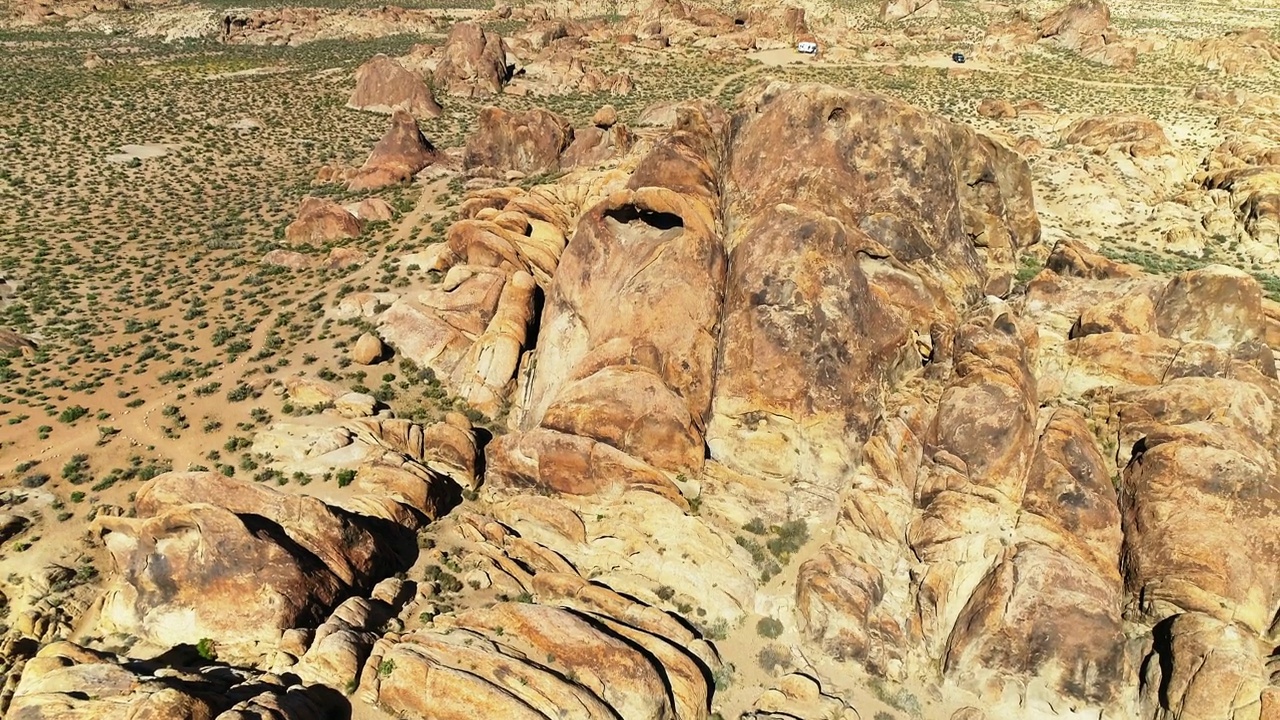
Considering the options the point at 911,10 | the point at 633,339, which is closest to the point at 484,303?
the point at 633,339

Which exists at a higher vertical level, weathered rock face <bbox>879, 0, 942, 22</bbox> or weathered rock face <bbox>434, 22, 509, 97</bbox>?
weathered rock face <bbox>879, 0, 942, 22</bbox>

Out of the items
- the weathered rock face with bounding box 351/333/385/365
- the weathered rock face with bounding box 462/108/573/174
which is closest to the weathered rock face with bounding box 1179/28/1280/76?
the weathered rock face with bounding box 462/108/573/174

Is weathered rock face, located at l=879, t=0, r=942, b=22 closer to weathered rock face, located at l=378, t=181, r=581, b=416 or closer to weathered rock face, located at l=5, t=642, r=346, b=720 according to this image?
weathered rock face, located at l=378, t=181, r=581, b=416

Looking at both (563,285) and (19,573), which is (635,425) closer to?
(563,285)

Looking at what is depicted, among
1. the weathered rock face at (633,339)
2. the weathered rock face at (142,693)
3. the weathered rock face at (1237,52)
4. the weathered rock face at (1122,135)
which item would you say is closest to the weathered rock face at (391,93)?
the weathered rock face at (633,339)

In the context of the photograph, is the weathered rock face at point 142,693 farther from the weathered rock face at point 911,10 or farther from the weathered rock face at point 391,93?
the weathered rock face at point 911,10

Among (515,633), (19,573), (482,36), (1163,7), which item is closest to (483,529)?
(515,633)
